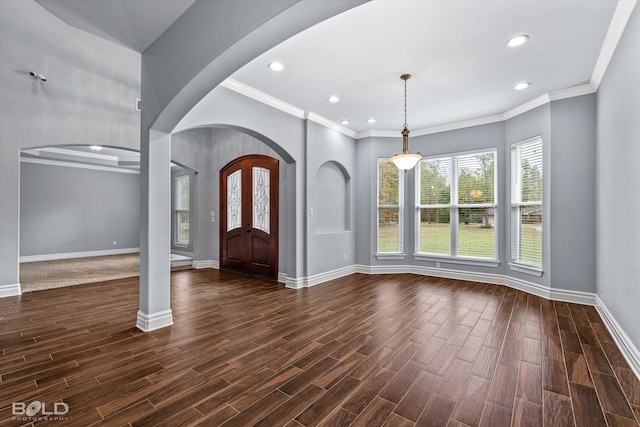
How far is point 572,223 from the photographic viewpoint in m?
4.32

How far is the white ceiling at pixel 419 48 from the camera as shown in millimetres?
2629

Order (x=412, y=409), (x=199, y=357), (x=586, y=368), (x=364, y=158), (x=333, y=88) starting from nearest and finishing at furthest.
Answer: (x=412, y=409), (x=586, y=368), (x=199, y=357), (x=333, y=88), (x=364, y=158)

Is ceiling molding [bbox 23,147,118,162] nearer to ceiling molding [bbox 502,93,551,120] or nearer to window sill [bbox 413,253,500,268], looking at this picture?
window sill [bbox 413,253,500,268]

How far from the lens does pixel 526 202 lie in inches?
196

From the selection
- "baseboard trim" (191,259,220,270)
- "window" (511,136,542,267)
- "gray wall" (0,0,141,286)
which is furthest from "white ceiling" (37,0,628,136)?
"baseboard trim" (191,259,220,270)

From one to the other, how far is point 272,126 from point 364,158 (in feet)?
8.15

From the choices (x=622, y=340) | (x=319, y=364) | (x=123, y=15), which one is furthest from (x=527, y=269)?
(x=123, y=15)

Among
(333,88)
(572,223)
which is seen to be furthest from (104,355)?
(572,223)

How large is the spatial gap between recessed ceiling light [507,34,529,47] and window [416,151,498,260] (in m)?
Answer: 2.72

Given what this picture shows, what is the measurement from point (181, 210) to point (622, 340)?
9.02 m

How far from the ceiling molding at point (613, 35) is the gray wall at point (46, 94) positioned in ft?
21.6

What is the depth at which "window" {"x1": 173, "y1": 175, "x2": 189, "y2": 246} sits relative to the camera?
27.8 feet

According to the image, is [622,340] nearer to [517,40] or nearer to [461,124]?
[517,40]

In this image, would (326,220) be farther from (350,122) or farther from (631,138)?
(631,138)
